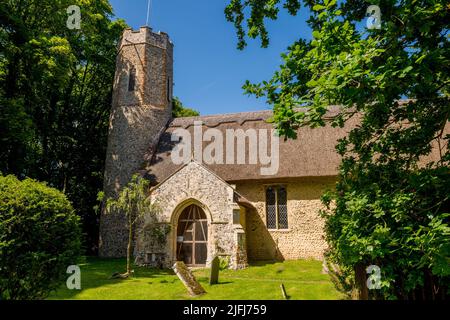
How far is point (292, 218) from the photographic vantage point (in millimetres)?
16453

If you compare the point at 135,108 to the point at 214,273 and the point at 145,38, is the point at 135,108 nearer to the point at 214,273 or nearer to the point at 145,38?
the point at 145,38

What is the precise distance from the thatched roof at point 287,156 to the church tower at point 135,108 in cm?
134

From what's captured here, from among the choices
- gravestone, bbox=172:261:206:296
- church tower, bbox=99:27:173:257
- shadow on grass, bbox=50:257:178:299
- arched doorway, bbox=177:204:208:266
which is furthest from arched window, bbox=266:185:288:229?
church tower, bbox=99:27:173:257

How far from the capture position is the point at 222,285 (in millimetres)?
10484

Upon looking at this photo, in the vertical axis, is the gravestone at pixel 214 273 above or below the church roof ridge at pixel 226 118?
below

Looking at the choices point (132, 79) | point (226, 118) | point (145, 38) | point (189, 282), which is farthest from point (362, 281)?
point (145, 38)

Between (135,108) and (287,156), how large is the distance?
34.2 feet

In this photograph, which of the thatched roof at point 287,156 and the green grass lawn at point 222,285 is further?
the thatched roof at point 287,156

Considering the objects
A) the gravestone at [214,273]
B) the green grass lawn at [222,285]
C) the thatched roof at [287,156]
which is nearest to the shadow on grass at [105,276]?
the green grass lawn at [222,285]

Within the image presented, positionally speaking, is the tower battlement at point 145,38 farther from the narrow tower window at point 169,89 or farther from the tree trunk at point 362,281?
the tree trunk at point 362,281

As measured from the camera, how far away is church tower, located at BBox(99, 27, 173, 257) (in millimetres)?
19672

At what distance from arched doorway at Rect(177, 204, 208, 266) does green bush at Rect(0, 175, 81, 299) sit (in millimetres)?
7693

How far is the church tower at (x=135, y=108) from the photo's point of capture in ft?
64.5

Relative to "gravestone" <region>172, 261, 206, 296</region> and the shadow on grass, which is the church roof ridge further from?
"gravestone" <region>172, 261, 206, 296</region>
